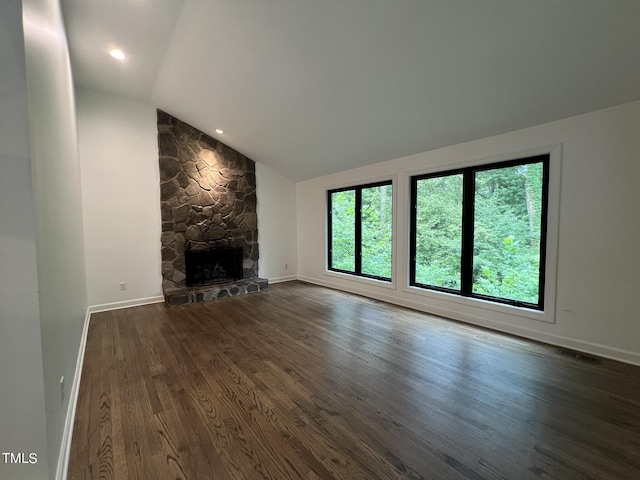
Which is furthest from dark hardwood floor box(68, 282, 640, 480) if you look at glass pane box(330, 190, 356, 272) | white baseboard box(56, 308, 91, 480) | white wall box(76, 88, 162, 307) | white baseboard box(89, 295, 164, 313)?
glass pane box(330, 190, 356, 272)

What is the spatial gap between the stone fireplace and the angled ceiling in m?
0.97

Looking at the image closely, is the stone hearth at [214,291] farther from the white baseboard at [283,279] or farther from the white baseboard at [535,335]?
the white baseboard at [535,335]

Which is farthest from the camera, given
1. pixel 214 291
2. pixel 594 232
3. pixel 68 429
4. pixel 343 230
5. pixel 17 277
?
pixel 343 230

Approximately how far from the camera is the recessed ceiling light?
3350mm

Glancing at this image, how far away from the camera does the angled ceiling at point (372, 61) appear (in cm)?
209

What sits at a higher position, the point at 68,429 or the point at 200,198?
the point at 200,198

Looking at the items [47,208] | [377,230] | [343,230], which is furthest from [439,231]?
[47,208]

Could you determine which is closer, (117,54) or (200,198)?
(117,54)

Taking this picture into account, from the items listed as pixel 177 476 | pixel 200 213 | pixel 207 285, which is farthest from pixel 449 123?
pixel 207 285

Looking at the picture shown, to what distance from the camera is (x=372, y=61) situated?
269 cm

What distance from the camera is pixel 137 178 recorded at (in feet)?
15.1

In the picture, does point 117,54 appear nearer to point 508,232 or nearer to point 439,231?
point 439,231

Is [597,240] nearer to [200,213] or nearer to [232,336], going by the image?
[232,336]

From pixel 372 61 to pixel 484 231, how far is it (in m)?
2.39
